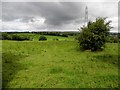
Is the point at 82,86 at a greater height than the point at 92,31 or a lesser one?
lesser

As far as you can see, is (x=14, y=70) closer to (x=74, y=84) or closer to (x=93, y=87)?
(x=74, y=84)

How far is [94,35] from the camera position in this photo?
27016mm

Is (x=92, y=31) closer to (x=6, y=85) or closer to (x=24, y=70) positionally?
(x=24, y=70)

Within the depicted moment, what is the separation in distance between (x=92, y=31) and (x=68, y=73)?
1465 centimetres

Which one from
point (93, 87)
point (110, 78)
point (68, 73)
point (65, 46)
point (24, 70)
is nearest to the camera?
point (93, 87)

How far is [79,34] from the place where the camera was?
94.1 ft

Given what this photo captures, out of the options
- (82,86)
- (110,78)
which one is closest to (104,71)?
(110,78)

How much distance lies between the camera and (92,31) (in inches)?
1091

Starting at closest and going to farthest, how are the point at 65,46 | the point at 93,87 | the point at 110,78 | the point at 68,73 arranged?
the point at 93,87 → the point at 110,78 → the point at 68,73 → the point at 65,46

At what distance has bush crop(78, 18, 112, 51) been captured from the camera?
27203mm

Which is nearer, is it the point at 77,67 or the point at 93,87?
the point at 93,87

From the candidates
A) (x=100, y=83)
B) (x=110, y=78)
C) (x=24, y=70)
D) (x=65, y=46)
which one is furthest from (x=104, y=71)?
(x=65, y=46)

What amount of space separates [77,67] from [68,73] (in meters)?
2.12

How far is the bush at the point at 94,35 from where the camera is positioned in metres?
27.2
